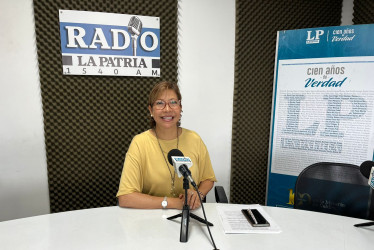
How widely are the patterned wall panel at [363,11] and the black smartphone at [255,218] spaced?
2.33 meters

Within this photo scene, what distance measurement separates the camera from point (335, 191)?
59.6 inches

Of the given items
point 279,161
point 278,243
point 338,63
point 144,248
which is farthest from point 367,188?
point 144,248

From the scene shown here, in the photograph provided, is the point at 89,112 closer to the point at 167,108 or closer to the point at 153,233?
the point at 167,108

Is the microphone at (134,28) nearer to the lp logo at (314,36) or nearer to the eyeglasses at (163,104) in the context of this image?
the eyeglasses at (163,104)

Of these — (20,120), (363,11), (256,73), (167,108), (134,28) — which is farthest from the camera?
(256,73)

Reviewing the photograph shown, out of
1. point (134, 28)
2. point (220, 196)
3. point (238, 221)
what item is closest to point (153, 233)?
point (238, 221)

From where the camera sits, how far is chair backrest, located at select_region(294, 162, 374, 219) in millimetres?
1467

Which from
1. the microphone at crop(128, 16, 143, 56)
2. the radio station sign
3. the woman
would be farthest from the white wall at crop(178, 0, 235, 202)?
the woman

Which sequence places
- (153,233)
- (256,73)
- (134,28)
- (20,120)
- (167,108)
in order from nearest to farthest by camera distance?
(153,233)
(167,108)
(20,120)
(134,28)
(256,73)

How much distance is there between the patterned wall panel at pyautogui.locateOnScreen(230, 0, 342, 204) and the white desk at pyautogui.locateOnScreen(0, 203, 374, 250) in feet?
4.58

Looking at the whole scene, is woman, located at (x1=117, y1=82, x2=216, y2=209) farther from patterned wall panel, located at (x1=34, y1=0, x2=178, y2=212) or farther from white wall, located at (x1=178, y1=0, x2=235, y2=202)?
white wall, located at (x1=178, y1=0, x2=235, y2=202)

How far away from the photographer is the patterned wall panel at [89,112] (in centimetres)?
204

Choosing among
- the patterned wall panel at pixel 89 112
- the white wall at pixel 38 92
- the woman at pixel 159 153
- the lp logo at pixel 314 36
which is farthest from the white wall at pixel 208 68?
the woman at pixel 159 153

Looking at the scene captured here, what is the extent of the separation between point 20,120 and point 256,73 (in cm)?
224
